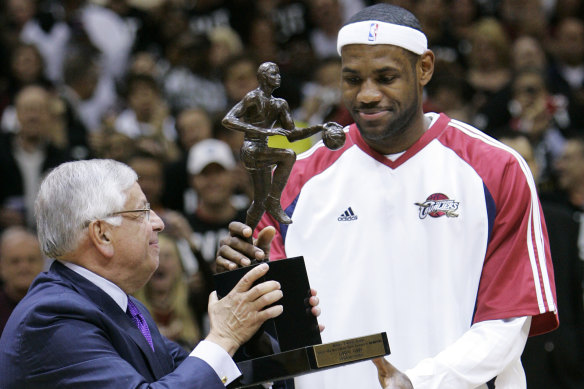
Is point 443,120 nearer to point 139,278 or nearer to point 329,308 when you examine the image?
point 329,308

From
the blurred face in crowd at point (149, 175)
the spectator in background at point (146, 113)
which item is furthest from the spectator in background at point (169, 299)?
the spectator in background at point (146, 113)

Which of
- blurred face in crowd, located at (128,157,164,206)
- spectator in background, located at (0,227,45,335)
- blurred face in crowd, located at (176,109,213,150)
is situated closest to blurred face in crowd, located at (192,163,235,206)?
blurred face in crowd, located at (128,157,164,206)

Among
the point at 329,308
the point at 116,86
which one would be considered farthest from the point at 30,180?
the point at 329,308

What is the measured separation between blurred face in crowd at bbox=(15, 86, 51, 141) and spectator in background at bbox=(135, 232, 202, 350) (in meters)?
2.15

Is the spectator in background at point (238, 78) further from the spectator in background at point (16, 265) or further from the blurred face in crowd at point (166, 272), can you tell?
the spectator in background at point (16, 265)

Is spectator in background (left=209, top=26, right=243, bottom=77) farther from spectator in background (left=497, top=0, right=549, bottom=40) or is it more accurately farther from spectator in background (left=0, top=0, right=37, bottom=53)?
spectator in background (left=497, top=0, right=549, bottom=40)

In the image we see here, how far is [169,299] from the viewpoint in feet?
20.8

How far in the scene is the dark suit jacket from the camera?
10.7 ft

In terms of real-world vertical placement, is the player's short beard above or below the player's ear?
below

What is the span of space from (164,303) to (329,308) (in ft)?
8.35

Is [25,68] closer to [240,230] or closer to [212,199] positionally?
[212,199]

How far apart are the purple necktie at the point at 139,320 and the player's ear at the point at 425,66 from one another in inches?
59.2

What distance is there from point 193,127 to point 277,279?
5041 mm

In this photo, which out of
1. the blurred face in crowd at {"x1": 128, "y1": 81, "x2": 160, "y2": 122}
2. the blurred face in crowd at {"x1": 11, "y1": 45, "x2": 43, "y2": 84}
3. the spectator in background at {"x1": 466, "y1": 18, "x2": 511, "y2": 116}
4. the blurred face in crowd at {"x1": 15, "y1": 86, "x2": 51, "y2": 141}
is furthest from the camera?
the spectator in background at {"x1": 466, "y1": 18, "x2": 511, "y2": 116}
